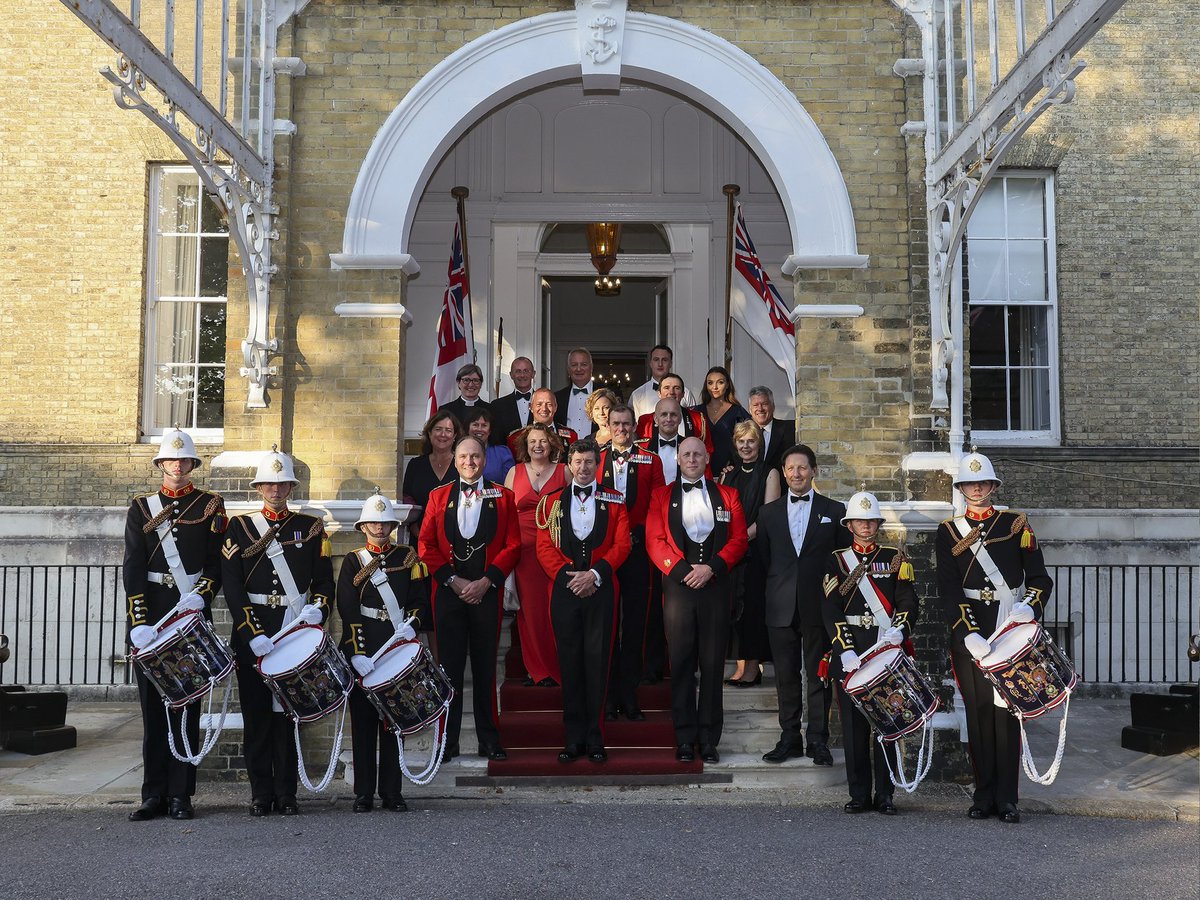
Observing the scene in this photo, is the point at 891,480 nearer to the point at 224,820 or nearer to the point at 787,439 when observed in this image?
the point at 787,439

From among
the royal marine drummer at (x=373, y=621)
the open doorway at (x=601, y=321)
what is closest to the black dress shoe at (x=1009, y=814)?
the royal marine drummer at (x=373, y=621)

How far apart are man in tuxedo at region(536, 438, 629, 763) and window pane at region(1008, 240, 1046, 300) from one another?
6.84 m

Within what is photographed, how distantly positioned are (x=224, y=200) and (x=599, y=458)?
117 inches

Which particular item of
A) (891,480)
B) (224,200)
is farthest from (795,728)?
(224,200)

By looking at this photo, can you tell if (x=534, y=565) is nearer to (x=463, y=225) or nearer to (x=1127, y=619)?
(x=463, y=225)

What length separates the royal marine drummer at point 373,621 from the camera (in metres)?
6.88

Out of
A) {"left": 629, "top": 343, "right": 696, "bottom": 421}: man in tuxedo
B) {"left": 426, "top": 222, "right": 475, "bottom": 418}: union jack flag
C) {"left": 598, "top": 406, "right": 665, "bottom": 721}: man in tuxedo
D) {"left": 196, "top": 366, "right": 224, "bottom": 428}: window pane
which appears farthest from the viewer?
{"left": 196, "top": 366, "right": 224, "bottom": 428}: window pane

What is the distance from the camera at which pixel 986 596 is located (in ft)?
22.5

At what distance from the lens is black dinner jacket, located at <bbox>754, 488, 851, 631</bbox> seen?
743cm

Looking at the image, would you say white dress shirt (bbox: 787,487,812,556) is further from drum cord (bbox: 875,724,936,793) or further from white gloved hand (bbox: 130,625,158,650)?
white gloved hand (bbox: 130,625,158,650)

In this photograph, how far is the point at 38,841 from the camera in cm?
633

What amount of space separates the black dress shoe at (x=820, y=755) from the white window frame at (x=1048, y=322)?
5.70m

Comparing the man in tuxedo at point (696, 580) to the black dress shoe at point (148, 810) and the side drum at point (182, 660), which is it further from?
the black dress shoe at point (148, 810)

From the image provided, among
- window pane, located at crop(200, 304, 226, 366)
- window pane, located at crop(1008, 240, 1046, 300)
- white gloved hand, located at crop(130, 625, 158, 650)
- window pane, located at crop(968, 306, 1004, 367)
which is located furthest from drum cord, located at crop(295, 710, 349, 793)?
window pane, located at crop(1008, 240, 1046, 300)
